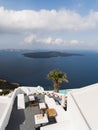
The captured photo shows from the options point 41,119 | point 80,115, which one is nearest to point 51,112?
point 41,119

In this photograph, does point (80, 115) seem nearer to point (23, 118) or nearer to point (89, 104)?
point (89, 104)

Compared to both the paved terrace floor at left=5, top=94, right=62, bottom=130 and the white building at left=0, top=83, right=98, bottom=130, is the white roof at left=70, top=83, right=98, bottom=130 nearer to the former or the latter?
the white building at left=0, top=83, right=98, bottom=130

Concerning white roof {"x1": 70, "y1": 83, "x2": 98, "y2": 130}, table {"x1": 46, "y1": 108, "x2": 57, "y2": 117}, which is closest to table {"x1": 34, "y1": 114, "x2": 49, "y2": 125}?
table {"x1": 46, "y1": 108, "x2": 57, "y2": 117}

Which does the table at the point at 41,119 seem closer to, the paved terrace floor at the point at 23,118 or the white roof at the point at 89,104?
the paved terrace floor at the point at 23,118

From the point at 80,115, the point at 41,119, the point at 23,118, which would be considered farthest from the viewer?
the point at 23,118

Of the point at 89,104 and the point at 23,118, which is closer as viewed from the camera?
the point at 89,104
